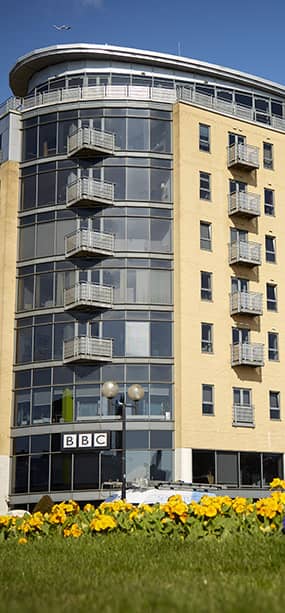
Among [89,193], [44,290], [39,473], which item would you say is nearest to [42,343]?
[44,290]

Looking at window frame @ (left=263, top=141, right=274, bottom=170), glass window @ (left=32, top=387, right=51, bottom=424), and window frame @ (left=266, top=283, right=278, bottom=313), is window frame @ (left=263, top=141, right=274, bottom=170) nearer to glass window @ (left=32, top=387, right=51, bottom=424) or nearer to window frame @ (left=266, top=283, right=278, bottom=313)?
window frame @ (left=266, top=283, right=278, bottom=313)

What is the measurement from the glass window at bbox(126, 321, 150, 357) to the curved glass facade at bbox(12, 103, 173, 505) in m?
0.06

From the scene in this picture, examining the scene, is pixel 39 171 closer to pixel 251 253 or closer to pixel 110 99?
pixel 110 99

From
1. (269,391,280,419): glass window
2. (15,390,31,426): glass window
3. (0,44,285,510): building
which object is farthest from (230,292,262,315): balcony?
(15,390,31,426): glass window

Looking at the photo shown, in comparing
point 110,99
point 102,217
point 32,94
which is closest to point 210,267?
point 102,217

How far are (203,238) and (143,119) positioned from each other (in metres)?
6.76

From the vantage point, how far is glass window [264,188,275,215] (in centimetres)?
5041

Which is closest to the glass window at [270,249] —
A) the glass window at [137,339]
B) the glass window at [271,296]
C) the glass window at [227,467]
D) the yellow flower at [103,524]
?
the glass window at [271,296]

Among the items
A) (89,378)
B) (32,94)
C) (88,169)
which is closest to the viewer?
(89,378)

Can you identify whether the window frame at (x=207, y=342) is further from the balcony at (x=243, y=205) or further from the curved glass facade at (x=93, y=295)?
the balcony at (x=243, y=205)

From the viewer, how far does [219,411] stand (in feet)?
149

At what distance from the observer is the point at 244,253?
4791cm

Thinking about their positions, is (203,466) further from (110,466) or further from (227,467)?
(110,466)

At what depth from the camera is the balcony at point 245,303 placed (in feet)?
154
